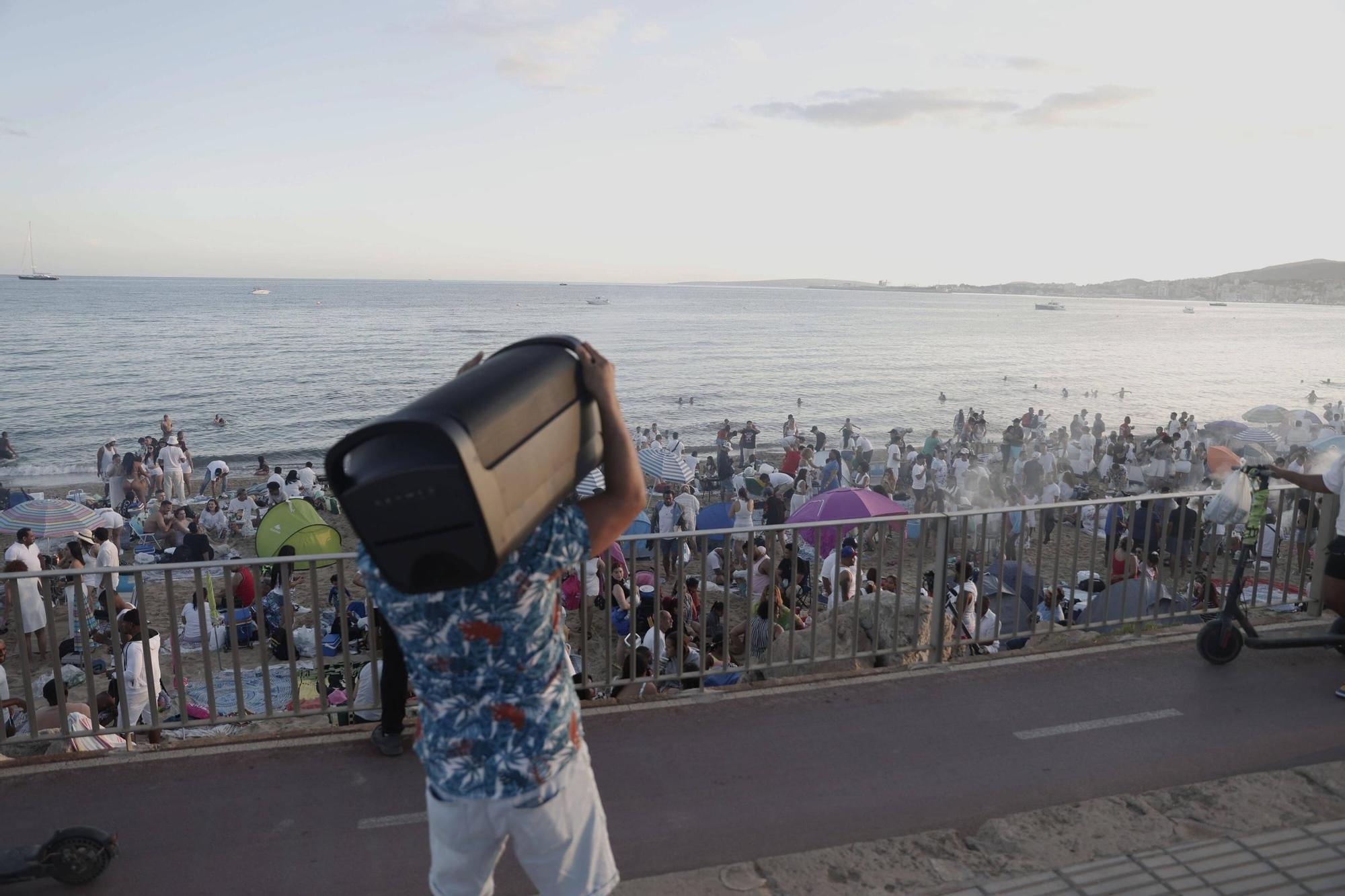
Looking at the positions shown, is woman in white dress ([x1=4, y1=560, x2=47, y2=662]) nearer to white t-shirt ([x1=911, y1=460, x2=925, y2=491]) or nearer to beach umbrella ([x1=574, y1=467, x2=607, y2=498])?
beach umbrella ([x1=574, y1=467, x2=607, y2=498])

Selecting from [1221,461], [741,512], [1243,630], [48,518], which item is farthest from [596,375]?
[48,518]

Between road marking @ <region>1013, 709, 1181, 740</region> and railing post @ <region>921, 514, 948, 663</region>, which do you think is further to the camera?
railing post @ <region>921, 514, 948, 663</region>

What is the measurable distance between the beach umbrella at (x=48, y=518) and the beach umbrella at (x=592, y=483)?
10.0 m

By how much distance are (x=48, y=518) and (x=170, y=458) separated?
9.36 m

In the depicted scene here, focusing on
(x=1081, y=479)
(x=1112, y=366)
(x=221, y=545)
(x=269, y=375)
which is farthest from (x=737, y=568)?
(x=1112, y=366)

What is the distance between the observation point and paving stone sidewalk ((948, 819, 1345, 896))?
331 cm

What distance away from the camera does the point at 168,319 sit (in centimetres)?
9962

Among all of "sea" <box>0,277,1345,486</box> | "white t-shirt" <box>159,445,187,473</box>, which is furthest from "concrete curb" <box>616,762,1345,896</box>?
"sea" <box>0,277,1345,486</box>

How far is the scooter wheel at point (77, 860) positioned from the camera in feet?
11.0

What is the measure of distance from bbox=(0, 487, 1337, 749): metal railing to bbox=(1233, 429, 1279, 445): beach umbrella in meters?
15.1

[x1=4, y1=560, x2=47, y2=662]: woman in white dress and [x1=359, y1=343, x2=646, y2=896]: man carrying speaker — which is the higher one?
[x1=359, y1=343, x2=646, y2=896]: man carrying speaker

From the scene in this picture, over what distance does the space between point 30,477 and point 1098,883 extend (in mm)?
33189

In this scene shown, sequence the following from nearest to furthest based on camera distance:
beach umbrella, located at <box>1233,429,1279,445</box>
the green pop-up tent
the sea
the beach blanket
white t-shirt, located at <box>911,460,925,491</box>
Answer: the beach blanket → the green pop-up tent → white t-shirt, located at <box>911,460,925,491</box> → beach umbrella, located at <box>1233,429,1279,445</box> → the sea

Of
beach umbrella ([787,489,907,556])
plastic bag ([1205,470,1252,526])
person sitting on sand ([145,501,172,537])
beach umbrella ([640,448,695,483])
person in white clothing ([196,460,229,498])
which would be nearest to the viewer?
plastic bag ([1205,470,1252,526])
